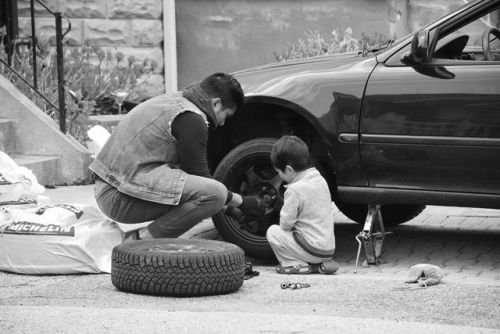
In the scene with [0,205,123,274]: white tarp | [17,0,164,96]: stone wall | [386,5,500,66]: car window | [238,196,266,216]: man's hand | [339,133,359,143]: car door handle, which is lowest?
[0,205,123,274]: white tarp

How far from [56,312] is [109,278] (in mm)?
967

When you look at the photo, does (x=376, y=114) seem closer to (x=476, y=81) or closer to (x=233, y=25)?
(x=476, y=81)

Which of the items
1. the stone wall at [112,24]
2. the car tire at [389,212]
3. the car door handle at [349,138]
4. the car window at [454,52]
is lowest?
the car tire at [389,212]

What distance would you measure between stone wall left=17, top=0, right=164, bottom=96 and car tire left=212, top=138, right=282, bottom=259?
4866 mm

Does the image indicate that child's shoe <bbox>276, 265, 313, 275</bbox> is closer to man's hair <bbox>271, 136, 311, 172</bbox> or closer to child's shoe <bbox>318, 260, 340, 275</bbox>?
child's shoe <bbox>318, 260, 340, 275</bbox>

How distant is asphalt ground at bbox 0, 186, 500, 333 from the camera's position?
4.85 metres

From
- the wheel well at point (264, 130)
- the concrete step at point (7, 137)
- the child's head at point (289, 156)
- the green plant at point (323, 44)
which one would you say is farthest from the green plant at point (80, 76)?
the child's head at point (289, 156)

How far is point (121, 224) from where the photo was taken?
6.77 m

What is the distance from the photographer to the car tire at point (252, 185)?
6.84m

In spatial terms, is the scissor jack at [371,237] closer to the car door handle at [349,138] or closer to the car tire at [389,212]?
the car door handle at [349,138]

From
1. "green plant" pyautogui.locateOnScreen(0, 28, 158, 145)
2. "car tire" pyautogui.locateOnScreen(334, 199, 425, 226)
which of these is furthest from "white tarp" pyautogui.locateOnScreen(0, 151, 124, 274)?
"green plant" pyautogui.locateOnScreen(0, 28, 158, 145)

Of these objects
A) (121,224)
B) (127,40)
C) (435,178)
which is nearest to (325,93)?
(435,178)

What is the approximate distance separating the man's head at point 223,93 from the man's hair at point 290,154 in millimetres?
359

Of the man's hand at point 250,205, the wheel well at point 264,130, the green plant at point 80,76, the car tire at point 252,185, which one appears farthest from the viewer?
the green plant at point 80,76
